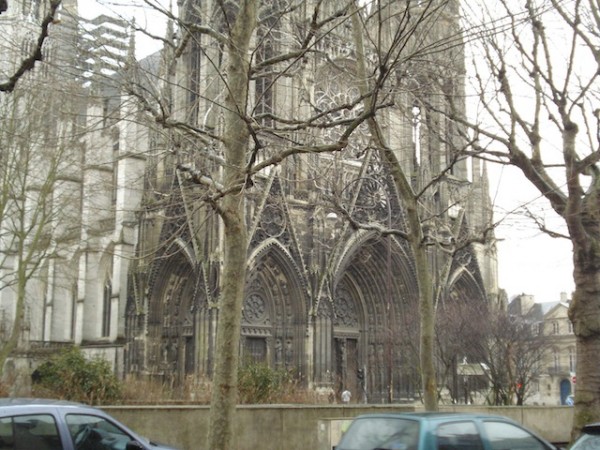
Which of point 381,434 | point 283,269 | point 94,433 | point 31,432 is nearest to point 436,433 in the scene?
point 381,434

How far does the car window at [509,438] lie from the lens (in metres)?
7.92

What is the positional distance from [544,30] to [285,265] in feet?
57.6

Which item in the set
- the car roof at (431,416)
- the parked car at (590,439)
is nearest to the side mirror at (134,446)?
the car roof at (431,416)

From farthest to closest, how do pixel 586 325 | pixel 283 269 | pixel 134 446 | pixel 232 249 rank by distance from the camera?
pixel 283 269, pixel 586 325, pixel 232 249, pixel 134 446

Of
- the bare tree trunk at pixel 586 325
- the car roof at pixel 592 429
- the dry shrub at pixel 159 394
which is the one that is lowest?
the dry shrub at pixel 159 394

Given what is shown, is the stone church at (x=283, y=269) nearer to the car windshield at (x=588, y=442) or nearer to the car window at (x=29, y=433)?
the car window at (x=29, y=433)

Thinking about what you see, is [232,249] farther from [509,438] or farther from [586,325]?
[586,325]

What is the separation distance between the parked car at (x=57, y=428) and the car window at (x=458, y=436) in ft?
10.3

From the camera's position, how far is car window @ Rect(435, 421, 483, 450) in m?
7.45

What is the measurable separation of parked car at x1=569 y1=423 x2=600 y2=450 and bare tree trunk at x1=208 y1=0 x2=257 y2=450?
14.4ft

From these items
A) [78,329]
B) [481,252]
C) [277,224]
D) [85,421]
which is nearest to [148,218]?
[277,224]

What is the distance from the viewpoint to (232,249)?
1045cm

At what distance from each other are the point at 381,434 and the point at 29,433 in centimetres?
339

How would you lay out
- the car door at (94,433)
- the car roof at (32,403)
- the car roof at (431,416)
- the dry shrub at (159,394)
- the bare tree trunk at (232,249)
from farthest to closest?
the dry shrub at (159,394), the bare tree trunk at (232,249), the car door at (94,433), the car roof at (431,416), the car roof at (32,403)
